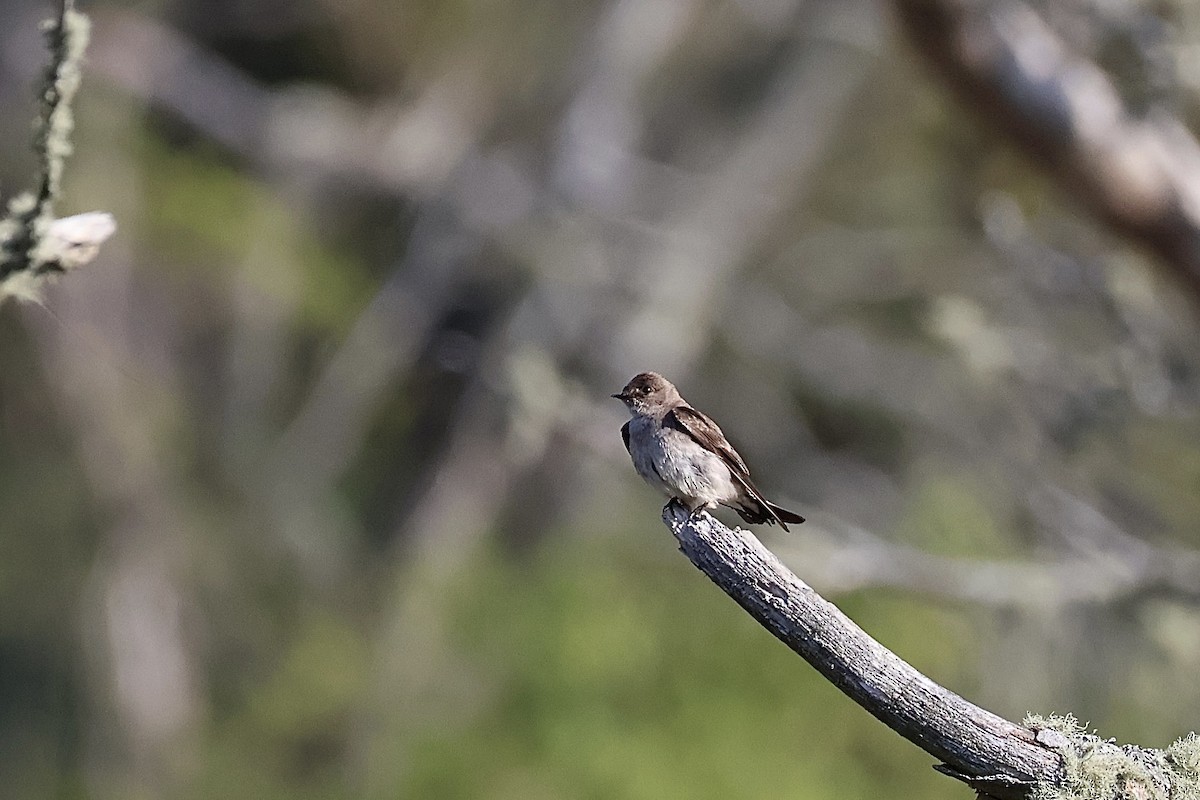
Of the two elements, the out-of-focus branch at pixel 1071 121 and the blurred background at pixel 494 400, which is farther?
the blurred background at pixel 494 400

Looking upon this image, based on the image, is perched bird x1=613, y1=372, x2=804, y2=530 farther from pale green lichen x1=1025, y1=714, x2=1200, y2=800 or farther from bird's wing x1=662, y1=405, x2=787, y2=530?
pale green lichen x1=1025, y1=714, x2=1200, y2=800

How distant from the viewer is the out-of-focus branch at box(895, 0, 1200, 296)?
15.4 ft

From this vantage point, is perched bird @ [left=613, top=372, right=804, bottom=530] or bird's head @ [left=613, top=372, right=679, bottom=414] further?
bird's head @ [left=613, top=372, right=679, bottom=414]

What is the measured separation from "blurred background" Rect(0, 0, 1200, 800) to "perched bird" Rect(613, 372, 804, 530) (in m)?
3.49

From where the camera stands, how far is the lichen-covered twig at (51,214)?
217cm

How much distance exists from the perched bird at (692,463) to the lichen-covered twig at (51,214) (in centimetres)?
103

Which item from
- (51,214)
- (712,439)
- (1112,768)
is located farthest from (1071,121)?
(51,214)

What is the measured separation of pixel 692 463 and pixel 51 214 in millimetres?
1168

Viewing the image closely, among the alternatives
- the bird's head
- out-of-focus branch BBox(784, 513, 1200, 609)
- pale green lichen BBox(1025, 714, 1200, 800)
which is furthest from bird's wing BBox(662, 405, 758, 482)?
out-of-focus branch BBox(784, 513, 1200, 609)

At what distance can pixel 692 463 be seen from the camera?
2.32 m

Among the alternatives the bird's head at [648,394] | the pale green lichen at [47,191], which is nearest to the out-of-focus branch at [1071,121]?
the bird's head at [648,394]

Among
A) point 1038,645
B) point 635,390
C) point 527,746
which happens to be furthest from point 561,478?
point 635,390

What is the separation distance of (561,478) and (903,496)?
2.45 m

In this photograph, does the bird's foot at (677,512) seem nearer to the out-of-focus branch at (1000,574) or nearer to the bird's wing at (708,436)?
the bird's wing at (708,436)
